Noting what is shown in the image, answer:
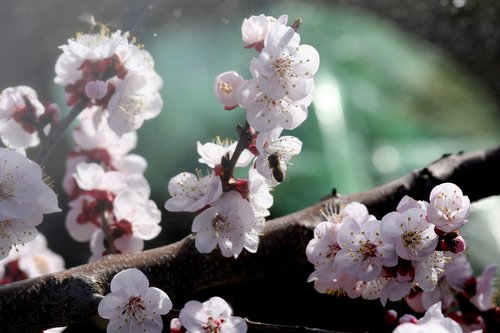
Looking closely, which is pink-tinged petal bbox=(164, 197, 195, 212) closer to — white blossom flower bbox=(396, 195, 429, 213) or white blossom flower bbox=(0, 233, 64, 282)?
white blossom flower bbox=(396, 195, 429, 213)

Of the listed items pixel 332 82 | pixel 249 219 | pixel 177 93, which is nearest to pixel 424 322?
pixel 249 219

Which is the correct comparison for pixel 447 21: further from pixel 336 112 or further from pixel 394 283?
pixel 394 283

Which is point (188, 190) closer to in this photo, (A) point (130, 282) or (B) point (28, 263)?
(A) point (130, 282)

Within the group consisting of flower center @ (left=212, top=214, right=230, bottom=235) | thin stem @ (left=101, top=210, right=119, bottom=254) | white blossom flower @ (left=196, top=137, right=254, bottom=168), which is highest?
white blossom flower @ (left=196, top=137, right=254, bottom=168)

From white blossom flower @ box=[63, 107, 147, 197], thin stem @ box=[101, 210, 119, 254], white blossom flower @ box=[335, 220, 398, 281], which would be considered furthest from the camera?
white blossom flower @ box=[63, 107, 147, 197]

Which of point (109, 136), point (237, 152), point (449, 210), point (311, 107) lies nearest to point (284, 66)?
point (237, 152)

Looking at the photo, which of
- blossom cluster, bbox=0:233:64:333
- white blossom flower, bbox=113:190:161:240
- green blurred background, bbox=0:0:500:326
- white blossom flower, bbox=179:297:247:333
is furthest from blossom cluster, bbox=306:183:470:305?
green blurred background, bbox=0:0:500:326

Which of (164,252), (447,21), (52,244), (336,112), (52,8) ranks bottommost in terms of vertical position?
(164,252)
